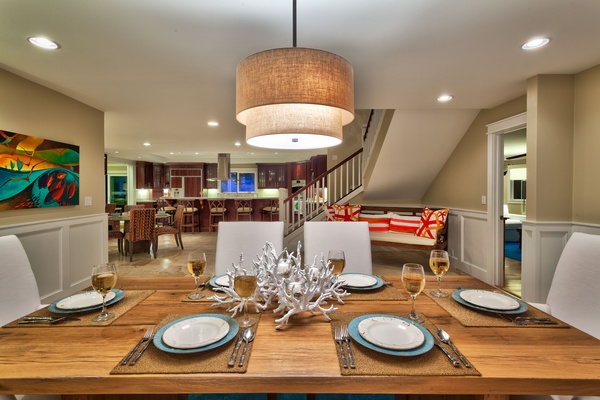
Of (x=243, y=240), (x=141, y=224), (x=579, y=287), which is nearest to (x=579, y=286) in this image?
(x=579, y=287)

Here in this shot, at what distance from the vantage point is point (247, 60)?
3.85 feet

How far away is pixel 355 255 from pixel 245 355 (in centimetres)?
123

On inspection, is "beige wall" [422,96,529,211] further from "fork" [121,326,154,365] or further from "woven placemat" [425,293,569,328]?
"fork" [121,326,154,365]

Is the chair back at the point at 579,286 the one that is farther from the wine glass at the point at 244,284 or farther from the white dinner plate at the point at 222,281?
the white dinner plate at the point at 222,281

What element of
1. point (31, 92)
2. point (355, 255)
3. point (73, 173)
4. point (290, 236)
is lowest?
point (290, 236)

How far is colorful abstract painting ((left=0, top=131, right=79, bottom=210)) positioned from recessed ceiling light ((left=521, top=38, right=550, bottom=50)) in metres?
4.31

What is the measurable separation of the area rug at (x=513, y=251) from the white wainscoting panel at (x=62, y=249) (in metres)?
6.62

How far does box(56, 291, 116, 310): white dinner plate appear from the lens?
116 centimetres

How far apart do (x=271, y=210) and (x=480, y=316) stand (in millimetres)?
6936

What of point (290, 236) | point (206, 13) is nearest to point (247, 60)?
point (206, 13)

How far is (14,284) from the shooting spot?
1.34 meters

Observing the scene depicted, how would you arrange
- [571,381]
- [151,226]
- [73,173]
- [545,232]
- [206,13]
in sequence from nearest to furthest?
[571,381]
[206,13]
[545,232]
[73,173]
[151,226]

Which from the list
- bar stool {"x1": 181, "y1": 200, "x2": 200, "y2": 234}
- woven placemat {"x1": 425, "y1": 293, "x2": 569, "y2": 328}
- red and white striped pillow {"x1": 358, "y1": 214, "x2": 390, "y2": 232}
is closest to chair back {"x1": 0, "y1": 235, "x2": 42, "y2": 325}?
woven placemat {"x1": 425, "y1": 293, "x2": 569, "y2": 328}

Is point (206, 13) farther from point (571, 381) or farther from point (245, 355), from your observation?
point (571, 381)
